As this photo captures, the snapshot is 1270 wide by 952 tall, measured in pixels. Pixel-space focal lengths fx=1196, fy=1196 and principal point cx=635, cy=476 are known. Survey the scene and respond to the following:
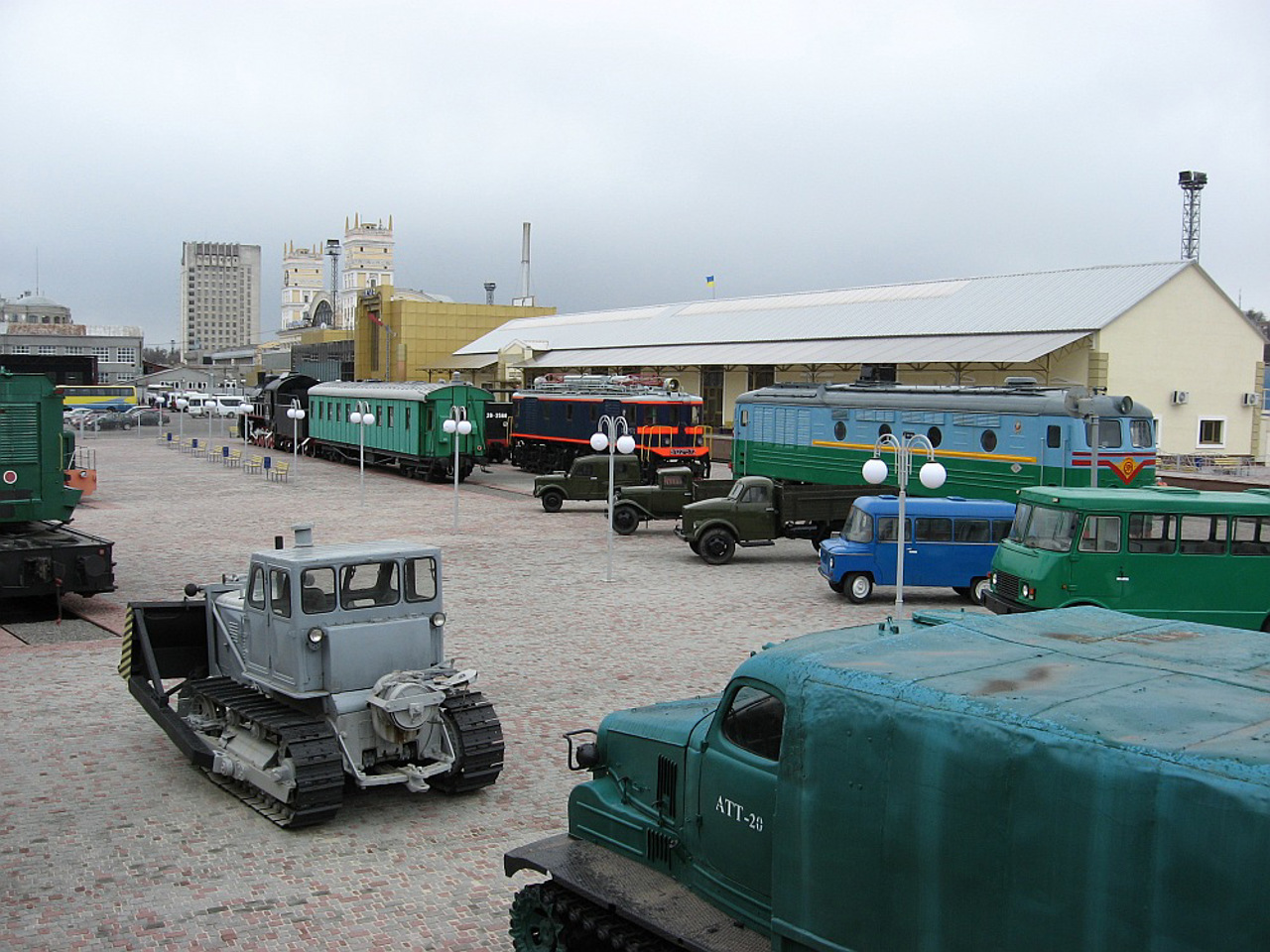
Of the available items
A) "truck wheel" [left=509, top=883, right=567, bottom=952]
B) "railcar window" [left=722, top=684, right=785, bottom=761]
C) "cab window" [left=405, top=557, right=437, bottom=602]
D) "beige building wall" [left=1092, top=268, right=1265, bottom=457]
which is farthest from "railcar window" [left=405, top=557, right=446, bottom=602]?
"beige building wall" [left=1092, top=268, right=1265, bottom=457]

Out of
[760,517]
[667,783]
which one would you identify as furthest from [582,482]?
[667,783]

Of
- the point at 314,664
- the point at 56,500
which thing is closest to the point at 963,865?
the point at 314,664

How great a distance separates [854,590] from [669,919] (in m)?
14.6

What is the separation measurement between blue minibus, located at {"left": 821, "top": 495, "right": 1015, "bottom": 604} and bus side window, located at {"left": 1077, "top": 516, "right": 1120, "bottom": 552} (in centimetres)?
378

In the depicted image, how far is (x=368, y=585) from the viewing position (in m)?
10.6

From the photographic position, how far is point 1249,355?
4009 cm

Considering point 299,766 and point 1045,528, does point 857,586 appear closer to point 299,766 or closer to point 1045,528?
point 1045,528

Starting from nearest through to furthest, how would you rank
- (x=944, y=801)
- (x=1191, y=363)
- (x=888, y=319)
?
(x=944, y=801) < (x=1191, y=363) < (x=888, y=319)

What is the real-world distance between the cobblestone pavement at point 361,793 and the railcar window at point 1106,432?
5.34 meters

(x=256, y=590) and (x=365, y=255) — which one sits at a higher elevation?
(x=365, y=255)

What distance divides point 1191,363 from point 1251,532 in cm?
2492

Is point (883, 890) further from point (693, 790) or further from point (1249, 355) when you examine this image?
point (1249, 355)

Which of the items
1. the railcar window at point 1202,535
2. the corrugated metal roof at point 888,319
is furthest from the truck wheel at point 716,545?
the corrugated metal roof at point 888,319

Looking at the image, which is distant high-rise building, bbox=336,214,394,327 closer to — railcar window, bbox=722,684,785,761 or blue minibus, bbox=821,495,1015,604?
blue minibus, bbox=821,495,1015,604
